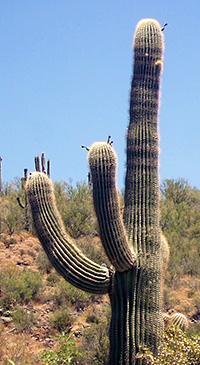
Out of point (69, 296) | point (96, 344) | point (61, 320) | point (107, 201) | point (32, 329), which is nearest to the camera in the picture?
point (107, 201)

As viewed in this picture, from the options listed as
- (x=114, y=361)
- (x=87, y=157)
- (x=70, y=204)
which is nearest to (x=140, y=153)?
(x=87, y=157)

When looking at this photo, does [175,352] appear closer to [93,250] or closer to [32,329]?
[32,329]

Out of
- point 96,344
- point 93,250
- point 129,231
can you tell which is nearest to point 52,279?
point 93,250

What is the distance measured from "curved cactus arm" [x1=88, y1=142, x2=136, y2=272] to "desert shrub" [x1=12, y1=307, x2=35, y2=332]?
5400 mm

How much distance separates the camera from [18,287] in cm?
1469

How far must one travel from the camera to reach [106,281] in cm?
888

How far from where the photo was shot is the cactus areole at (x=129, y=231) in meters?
8.39

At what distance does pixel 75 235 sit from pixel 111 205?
1199 centimetres

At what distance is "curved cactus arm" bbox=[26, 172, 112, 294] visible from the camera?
859 centimetres

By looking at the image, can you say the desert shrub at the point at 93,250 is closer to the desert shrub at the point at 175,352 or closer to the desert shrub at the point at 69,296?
the desert shrub at the point at 69,296

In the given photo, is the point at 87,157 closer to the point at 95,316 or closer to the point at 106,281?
the point at 106,281

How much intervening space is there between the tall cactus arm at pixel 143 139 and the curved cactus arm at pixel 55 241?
101cm

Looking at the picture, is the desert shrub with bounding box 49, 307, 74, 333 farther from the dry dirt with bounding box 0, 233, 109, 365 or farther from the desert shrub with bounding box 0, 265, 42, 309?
the desert shrub with bounding box 0, 265, 42, 309

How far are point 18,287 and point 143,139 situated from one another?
686 centimetres
